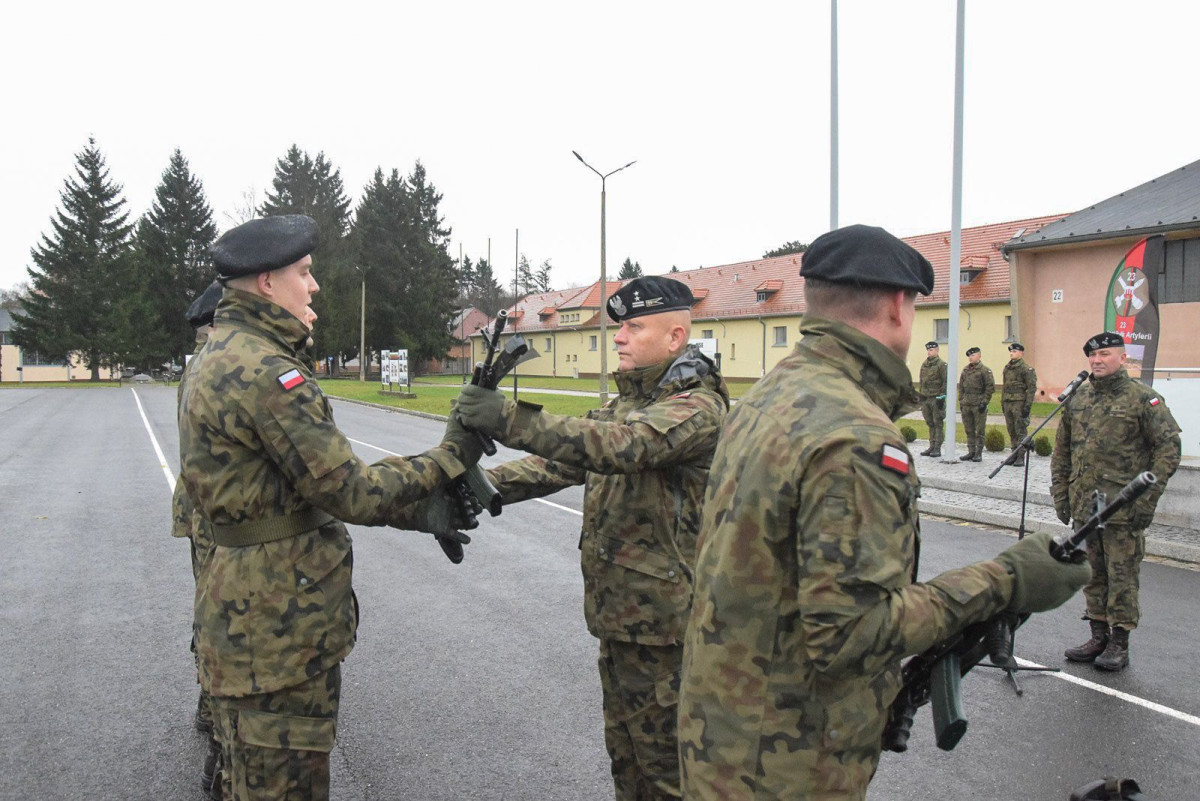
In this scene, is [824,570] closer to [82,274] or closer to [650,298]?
[650,298]

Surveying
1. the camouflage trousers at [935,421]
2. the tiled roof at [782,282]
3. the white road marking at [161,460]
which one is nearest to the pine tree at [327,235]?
the tiled roof at [782,282]

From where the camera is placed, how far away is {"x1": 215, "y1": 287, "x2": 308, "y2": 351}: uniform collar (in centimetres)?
260

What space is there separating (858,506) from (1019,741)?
3.38 m

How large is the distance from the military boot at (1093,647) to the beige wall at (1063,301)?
23.0 metres

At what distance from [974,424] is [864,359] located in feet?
48.1

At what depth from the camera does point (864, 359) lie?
1892 millimetres

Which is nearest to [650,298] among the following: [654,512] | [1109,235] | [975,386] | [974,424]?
[654,512]

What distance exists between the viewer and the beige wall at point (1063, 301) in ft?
84.5

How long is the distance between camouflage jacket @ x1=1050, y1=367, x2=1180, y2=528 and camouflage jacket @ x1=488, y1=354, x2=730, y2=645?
4.17m

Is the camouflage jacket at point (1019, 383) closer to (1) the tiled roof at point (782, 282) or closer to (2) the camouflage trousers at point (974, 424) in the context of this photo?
(2) the camouflage trousers at point (974, 424)

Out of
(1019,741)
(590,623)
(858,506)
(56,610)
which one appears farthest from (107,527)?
(858,506)

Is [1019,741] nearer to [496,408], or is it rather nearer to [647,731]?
[647,731]

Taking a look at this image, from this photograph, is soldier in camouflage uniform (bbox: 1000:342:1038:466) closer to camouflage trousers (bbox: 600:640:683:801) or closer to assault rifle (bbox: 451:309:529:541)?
camouflage trousers (bbox: 600:640:683:801)

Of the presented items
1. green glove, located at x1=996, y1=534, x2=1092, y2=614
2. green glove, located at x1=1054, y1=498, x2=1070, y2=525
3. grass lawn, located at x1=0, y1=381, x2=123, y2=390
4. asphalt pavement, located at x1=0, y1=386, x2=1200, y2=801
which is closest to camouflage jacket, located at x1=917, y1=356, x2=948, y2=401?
asphalt pavement, located at x1=0, y1=386, x2=1200, y2=801
